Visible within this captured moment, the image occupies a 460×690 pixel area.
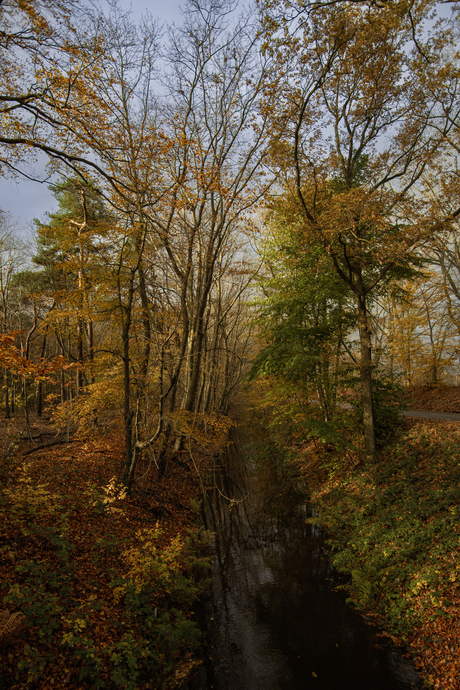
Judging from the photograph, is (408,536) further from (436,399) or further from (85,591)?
(436,399)

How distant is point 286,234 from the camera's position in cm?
1400

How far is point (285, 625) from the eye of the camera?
658 centimetres

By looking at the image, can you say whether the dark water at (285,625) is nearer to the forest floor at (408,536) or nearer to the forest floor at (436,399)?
the forest floor at (408,536)

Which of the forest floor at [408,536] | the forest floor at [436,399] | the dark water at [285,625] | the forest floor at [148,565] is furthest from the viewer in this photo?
the forest floor at [436,399]

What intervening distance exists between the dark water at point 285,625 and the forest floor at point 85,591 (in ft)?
2.21

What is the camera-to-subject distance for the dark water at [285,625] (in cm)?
538

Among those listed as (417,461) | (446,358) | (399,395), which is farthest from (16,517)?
(446,358)

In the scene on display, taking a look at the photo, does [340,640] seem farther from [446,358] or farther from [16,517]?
[446,358]

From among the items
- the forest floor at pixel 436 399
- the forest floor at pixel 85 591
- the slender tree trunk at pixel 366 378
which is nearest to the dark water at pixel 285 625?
the forest floor at pixel 85 591

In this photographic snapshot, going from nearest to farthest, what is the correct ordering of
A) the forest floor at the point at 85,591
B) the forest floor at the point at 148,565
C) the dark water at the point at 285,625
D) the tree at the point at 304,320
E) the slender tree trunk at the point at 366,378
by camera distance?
the forest floor at the point at 85,591 → the forest floor at the point at 148,565 → the dark water at the point at 285,625 → the slender tree trunk at the point at 366,378 → the tree at the point at 304,320

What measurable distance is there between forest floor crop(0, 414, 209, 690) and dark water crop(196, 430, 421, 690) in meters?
0.67

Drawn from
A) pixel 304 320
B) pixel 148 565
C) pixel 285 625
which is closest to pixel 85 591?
pixel 148 565

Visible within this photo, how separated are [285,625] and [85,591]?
12.6ft

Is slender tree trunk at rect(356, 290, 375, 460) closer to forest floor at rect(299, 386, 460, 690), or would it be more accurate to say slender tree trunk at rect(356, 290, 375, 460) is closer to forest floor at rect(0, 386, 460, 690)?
forest floor at rect(299, 386, 460, 690)
